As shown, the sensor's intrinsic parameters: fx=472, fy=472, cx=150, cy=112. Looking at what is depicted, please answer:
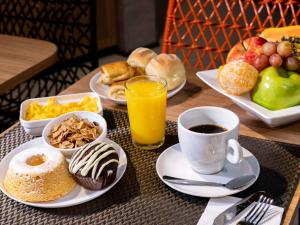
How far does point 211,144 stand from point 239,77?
0.31 m

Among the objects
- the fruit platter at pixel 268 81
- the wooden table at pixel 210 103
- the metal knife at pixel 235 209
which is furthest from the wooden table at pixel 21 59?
the metal knife at pixel 235 209

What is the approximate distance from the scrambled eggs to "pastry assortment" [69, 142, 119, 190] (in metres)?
0.27

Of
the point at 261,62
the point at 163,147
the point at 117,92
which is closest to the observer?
the point at 163,147

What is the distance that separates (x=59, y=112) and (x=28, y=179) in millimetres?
338

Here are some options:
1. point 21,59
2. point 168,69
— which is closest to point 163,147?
point 168,69

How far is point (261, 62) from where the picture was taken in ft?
4.03

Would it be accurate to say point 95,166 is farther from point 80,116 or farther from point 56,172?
point 80,116

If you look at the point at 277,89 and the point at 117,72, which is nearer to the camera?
the point at 277,89

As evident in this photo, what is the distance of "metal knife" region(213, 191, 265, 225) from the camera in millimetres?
867

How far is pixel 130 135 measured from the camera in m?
1.18

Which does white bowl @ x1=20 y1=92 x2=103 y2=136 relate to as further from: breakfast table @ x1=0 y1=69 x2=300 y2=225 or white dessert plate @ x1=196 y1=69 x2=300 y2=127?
white dessert plate @ x1=196 y1=69 x2=300 y2=127

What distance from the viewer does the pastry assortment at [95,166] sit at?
3.07 feet

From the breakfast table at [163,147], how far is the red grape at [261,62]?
13 cm

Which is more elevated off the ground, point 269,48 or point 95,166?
point 269,48
